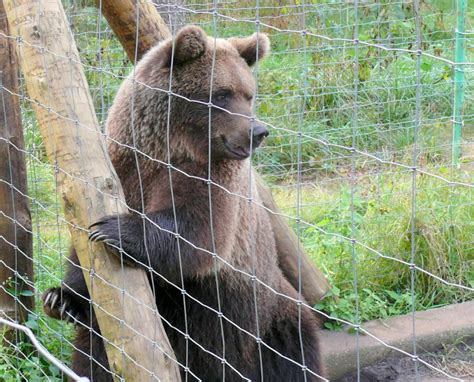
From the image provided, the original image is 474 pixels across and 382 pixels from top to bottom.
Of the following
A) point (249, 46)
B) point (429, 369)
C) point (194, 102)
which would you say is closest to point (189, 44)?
point (194, 102)

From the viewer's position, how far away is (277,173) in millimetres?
7164

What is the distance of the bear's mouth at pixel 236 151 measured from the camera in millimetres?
3725

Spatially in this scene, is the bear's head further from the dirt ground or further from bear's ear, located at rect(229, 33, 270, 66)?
the dirt ground

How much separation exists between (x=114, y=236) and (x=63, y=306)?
889 millimetres

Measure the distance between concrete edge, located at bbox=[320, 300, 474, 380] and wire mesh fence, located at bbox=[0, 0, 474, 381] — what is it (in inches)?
3.5

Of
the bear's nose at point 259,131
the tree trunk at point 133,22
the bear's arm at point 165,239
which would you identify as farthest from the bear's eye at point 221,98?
the tree trunk at point 133,22

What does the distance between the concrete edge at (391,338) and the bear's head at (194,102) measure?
153cm

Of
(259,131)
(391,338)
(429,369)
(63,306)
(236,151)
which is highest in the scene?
(259,131)

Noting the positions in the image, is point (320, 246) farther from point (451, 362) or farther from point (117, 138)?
point (117, 138)

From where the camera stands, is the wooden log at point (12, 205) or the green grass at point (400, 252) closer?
the wooden log at point (12, 205)

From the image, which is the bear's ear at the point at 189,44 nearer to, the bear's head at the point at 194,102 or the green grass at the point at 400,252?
the bear's head at the point at 194,102

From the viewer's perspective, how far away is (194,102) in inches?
150

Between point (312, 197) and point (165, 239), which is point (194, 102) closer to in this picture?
point (165, 239)

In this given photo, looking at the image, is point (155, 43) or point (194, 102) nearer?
point (194, 102)
